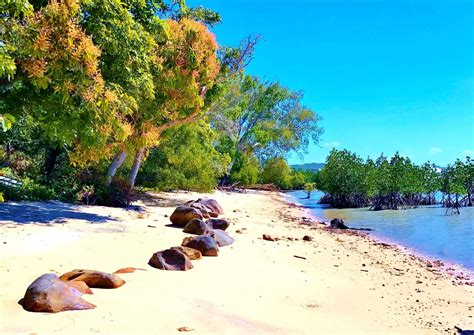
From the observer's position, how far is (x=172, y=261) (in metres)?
7.36

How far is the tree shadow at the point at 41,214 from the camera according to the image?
10.6 metres

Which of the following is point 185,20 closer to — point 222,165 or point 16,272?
point 16,272

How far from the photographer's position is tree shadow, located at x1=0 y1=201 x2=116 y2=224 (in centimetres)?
1060

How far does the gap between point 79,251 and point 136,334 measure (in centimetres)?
398

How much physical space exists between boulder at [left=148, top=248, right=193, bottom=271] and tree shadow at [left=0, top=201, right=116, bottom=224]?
437 cm

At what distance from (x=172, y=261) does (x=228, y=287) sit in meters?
1.21

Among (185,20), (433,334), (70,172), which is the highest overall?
(185,20)

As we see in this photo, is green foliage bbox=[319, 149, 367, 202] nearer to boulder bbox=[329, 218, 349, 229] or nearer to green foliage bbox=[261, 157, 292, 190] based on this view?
boulder bbox=[329, 218, 349, 229]

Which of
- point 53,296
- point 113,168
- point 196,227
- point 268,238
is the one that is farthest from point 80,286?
point 113,168

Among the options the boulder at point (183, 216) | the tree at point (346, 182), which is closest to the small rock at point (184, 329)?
the boulder at point (183, 216)

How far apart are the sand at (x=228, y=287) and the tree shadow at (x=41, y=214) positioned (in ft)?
0.15

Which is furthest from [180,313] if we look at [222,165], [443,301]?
[222,165]

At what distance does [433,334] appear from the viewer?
5.44 m

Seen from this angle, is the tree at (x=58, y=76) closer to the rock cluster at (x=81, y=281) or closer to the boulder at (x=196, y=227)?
the boulder at (x=196, y=227)
